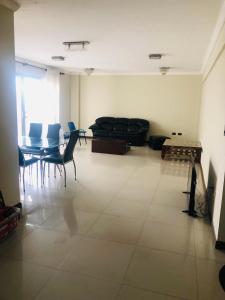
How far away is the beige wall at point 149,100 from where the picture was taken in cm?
873

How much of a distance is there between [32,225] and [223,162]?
90.2 inches

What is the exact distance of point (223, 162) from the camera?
2.63m

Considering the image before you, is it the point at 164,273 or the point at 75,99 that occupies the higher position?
the point at 75,99

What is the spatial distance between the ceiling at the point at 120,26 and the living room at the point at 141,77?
13 millimetres

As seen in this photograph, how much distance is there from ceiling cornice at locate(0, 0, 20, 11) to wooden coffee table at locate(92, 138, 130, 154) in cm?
467

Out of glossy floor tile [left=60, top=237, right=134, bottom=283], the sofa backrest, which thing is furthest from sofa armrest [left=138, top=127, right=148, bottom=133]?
glossy floor tile [left=60, top=237, right=134, bottom=283]

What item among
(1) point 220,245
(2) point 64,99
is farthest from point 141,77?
(1) point 220,245

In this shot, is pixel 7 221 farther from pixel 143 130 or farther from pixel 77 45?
pixel 143 130

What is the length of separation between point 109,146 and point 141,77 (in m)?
3.29

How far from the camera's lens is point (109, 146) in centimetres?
730

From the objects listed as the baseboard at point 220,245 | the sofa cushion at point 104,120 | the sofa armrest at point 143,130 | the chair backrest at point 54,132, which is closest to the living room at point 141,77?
the baseboard at point 220,245

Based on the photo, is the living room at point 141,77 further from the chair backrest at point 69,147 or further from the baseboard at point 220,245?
the chair backrest at point 69,147

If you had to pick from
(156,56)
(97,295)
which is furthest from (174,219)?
(156,56)

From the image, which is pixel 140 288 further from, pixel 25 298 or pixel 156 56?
pixel 156 56
